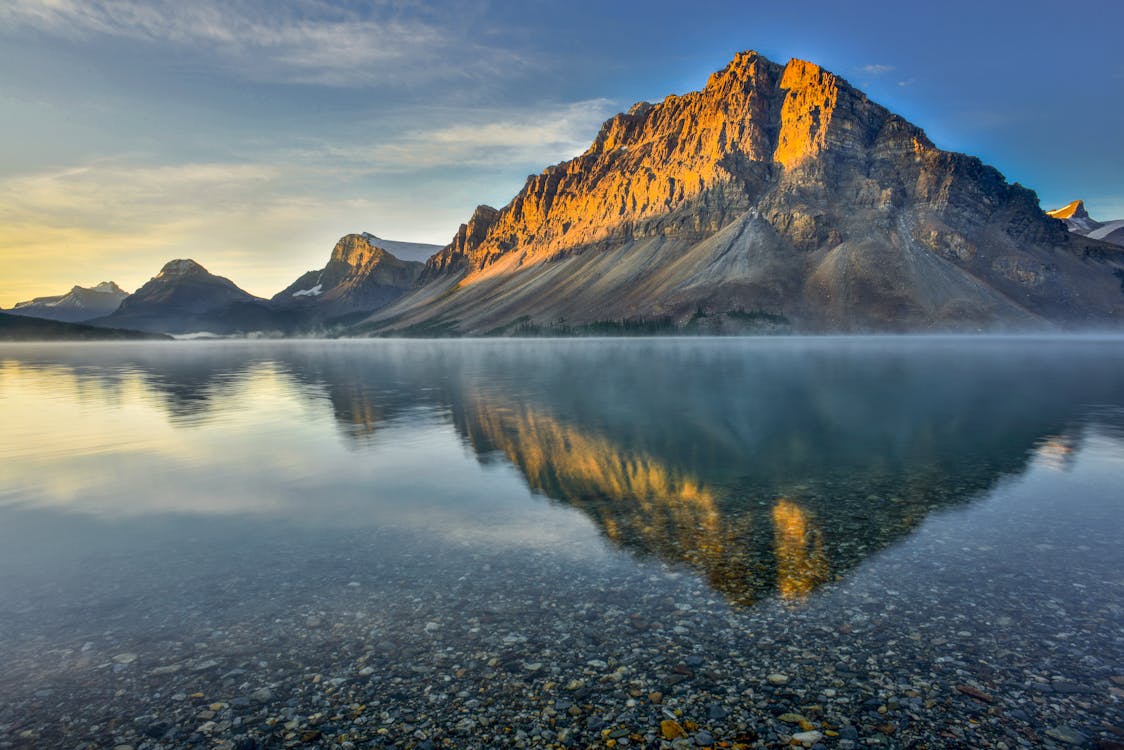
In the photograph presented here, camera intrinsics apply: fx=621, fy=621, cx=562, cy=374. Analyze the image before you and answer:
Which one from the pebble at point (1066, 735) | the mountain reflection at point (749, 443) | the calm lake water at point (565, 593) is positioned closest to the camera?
the pebble at point (1066, 735)

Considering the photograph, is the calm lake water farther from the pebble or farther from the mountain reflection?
the mountain reflection

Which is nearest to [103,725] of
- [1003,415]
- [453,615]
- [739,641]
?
[453,615]

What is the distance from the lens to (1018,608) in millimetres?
10719

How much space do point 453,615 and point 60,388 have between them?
66.8 m

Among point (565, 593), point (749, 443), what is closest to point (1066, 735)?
point (565, 593)

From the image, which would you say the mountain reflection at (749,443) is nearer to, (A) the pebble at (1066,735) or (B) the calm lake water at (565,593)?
(B) the calm lake water at (565,593)

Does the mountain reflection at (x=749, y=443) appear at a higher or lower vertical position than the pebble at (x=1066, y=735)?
lower

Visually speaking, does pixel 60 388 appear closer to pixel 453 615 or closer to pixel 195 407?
pixel 195 407

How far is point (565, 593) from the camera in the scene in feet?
37.8

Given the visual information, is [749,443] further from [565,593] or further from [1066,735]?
[1066,735]

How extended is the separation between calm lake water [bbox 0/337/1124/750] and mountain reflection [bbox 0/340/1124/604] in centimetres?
19

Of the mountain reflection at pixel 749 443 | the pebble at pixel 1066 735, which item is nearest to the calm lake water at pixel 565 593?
the pebble at pixel 1066 735

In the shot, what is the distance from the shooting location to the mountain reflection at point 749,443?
14641 mm

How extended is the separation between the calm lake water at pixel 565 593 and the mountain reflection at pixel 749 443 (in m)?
0.19
